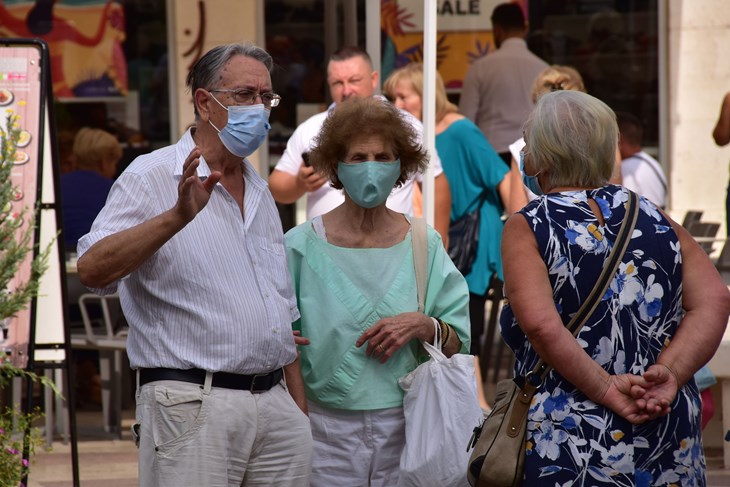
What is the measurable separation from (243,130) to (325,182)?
7.99 ft

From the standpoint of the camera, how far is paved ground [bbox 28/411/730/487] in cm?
624

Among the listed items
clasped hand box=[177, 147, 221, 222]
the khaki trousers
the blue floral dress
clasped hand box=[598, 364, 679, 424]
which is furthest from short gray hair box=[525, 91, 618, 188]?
the khaki trousers

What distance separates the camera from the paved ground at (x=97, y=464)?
6.24 meters

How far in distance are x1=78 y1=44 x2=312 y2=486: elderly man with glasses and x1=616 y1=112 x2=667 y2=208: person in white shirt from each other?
16.7 ft

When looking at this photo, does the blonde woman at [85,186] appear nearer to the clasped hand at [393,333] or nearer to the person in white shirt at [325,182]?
the person in white shirt at [325,182]

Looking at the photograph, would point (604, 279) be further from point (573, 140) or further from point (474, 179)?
point (474, 179)

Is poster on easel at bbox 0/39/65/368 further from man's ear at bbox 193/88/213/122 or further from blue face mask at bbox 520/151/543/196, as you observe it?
blue face mask at bbox 520/151/543/196

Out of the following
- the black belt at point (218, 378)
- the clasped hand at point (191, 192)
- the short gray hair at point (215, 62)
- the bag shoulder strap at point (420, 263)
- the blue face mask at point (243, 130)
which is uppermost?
the short gray hair at point (215, 62)

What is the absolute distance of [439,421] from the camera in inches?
149

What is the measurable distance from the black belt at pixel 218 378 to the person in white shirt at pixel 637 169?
5.15 meters

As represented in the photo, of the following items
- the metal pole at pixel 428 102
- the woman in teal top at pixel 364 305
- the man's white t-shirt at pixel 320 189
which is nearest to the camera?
the woman in teal top at pixel 364 305

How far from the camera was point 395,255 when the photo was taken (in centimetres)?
396

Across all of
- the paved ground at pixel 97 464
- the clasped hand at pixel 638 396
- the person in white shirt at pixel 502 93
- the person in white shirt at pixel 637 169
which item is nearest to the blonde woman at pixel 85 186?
the paved ground at pixel 97 464

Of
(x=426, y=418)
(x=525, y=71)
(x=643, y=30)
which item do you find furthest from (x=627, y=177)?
(x=426, y=418)
